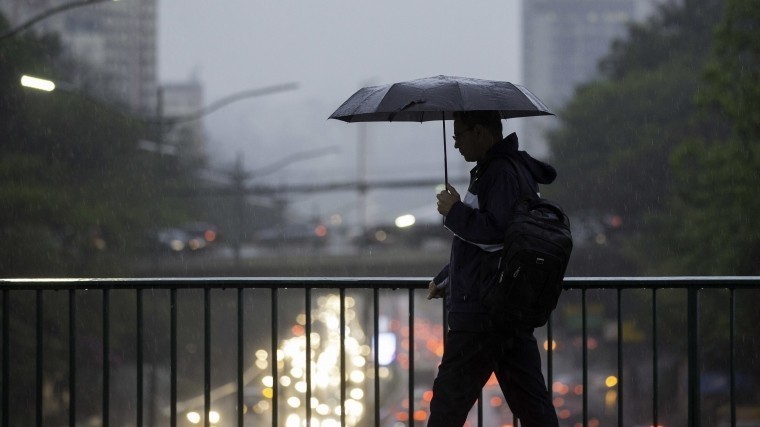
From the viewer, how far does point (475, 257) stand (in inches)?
203

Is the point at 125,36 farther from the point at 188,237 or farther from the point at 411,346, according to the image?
the point at 411,346

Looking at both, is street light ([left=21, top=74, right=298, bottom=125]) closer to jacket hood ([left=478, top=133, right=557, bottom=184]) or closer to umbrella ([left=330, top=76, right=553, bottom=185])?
umbrella ([left=330, top=76, right=553, bottom=185])

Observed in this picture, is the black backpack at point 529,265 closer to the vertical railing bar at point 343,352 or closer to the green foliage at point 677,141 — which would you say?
the vertical railing bar at point 343,352

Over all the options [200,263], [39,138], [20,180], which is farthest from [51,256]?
[200,263]

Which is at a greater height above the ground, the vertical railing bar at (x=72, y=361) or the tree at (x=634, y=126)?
the tree at (x=634, y=126)

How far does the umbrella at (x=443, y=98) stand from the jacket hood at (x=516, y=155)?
142 mm

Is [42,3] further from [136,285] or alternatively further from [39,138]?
[136,285]

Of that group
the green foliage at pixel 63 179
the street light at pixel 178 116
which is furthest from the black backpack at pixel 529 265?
the green foliage at pixel 63 179

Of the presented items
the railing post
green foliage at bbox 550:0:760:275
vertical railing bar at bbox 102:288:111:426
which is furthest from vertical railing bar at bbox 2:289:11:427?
green foliage at bbox 550:0:760:275

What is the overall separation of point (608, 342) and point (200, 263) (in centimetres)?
1930

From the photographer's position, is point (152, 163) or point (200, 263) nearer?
point (152, 163)

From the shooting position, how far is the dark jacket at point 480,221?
5012mm

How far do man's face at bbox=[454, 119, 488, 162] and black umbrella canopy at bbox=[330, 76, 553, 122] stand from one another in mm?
104

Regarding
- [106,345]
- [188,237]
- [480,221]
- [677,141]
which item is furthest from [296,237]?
[480,221]
